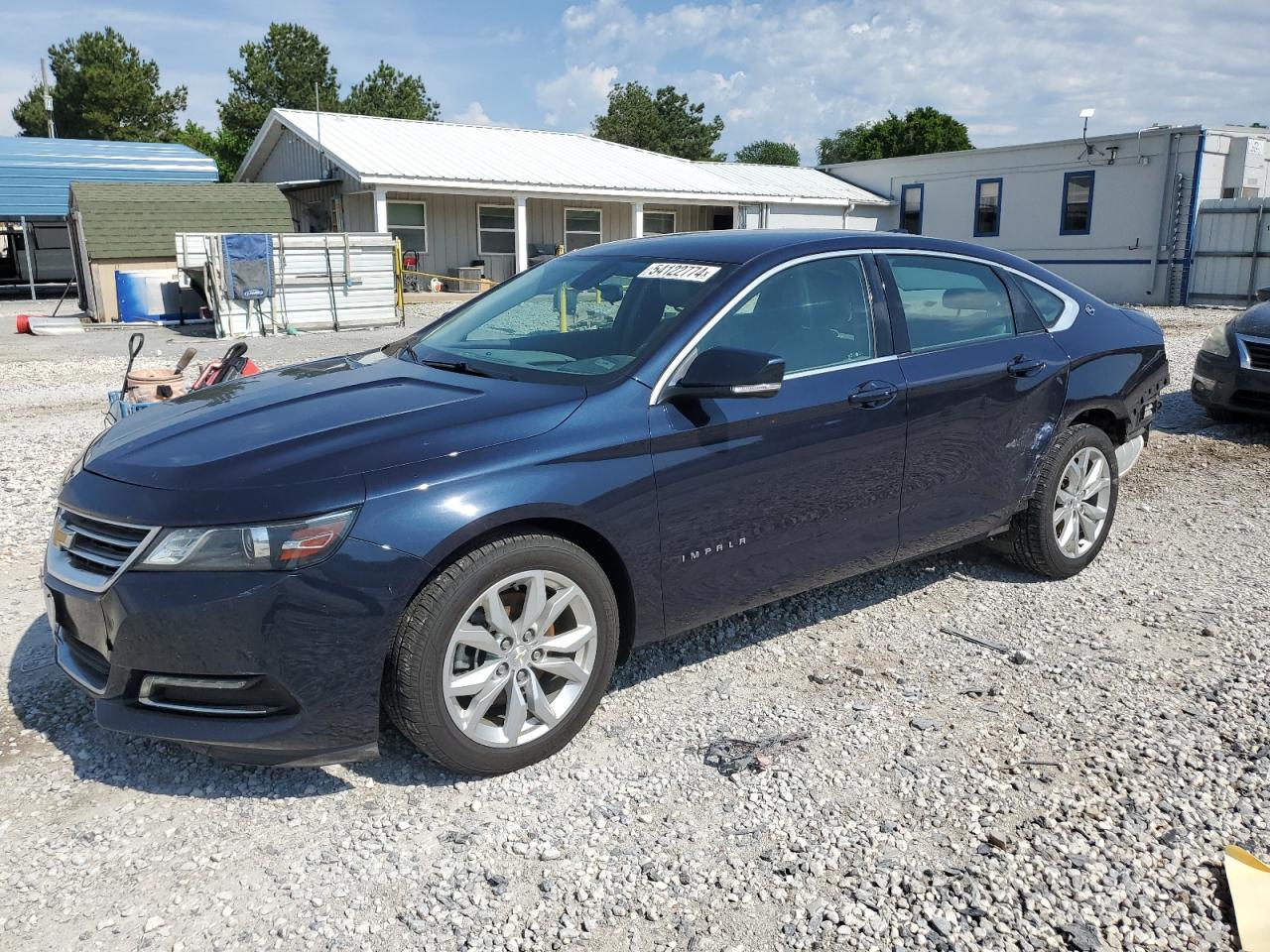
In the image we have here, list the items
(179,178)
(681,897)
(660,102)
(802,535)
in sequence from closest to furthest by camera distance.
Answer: (681,897), (802,535), (179,178), (660,102)

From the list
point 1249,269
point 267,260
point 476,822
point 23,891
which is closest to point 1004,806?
point 476,822

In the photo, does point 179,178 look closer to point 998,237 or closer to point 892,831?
point 998,237

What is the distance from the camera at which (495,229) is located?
26.0 meters

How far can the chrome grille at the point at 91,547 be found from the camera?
2.88m

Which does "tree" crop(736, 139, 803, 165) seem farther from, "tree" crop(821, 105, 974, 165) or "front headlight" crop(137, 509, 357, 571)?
"front headlight" crop(137, 509, 357, 571)

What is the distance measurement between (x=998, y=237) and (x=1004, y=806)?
2700cm

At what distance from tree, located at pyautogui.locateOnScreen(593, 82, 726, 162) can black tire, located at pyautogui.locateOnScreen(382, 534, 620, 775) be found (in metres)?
73.0

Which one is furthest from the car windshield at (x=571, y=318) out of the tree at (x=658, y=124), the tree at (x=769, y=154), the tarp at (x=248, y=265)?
the tree at (x=769, y=154)

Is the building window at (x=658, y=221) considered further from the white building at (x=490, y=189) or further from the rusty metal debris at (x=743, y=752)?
the rusty metal debris at (x=743, y=752)

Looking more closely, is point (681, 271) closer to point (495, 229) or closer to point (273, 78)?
point (495, 229)

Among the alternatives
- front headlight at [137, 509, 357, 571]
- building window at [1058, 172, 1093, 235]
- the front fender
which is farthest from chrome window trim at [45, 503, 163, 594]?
building window at [1058, 172, 1093, 235]

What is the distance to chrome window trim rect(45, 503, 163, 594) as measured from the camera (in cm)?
Answer: 285

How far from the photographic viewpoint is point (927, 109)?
59.7 m

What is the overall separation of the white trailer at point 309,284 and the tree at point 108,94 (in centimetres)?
4261
